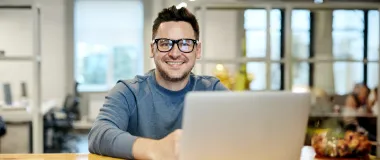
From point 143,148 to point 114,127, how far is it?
0.26m

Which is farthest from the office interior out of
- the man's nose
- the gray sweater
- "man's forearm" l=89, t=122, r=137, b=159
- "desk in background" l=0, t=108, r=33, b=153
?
"man's forearm" l=89, t=122, r=137, b=159

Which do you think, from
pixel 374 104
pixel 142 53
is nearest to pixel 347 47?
pixel 374 104

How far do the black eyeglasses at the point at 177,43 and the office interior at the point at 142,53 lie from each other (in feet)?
2.69

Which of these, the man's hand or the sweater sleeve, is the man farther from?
the man's hand

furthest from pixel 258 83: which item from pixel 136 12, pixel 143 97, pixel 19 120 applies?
pixel 143 97

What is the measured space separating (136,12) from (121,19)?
0.38m

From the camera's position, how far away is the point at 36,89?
16.0 ft

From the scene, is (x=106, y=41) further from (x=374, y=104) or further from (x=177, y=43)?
(x=177, y=43)

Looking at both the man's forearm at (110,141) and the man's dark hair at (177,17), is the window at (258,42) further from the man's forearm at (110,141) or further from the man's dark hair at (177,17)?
the man's forearm at (110,141)

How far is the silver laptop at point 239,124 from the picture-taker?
112 centimetres

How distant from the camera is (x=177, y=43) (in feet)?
6.03

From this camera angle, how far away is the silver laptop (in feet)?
3.67

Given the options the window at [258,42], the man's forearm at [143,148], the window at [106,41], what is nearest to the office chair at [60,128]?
the window at [106,41]

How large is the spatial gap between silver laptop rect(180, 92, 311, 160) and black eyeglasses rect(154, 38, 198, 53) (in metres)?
0.66
